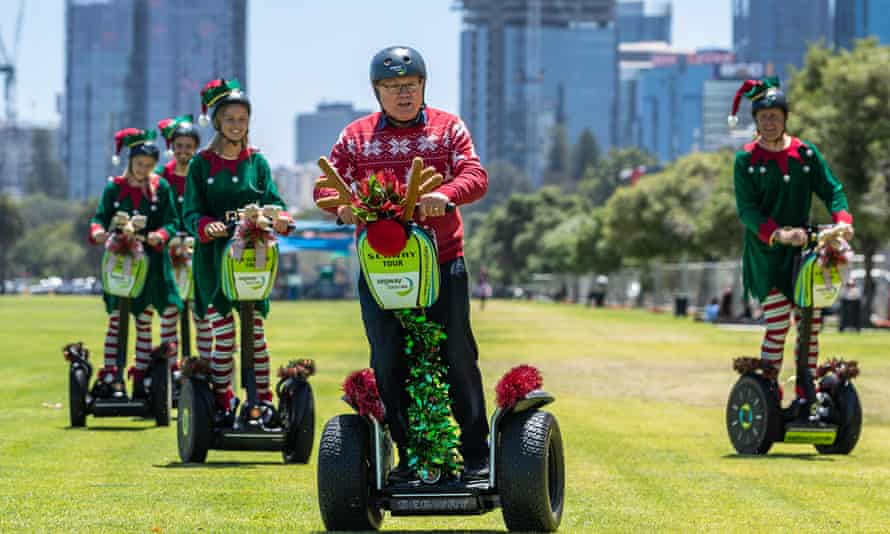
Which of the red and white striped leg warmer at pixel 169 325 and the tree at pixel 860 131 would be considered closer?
the red and white striped leg warmer at pixel 169 325

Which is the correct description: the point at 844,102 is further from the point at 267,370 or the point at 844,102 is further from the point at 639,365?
the point at 267,370

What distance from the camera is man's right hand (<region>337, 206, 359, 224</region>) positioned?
7875 mm

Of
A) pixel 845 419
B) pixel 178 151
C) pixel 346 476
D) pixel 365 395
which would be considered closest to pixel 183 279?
pixel 178 151

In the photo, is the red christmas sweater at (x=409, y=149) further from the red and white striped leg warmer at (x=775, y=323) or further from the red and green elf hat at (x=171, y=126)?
the red and green elf hat at (x=171, y=126)

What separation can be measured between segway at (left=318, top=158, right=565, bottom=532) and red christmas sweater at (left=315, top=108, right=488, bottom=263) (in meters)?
0.44

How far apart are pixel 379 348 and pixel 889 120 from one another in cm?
4382

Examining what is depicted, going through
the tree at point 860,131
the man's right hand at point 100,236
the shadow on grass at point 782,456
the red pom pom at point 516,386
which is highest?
the tree at point 860,131

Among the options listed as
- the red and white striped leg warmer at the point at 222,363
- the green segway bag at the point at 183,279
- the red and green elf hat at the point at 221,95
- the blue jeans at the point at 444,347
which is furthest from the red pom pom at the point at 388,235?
the green segway bag at the point at 183,279

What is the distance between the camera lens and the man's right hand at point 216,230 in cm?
1184

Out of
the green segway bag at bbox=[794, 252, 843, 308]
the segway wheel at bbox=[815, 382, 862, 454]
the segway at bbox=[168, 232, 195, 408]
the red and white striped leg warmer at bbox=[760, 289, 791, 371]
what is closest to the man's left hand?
the green segway bag at bbox=[794, 252, 843, 308]

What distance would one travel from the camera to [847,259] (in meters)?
12.6

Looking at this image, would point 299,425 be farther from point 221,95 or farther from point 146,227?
point 146,227

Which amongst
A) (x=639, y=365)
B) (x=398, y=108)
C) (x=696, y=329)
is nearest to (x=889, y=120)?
(x=696, y=329)

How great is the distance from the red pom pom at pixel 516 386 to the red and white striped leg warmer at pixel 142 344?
7.66 meters
